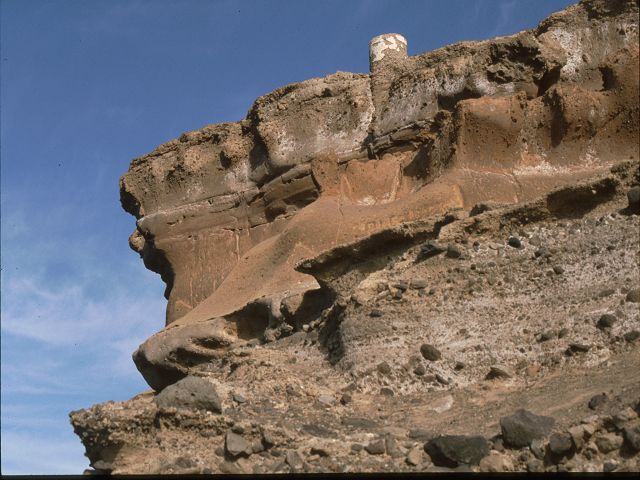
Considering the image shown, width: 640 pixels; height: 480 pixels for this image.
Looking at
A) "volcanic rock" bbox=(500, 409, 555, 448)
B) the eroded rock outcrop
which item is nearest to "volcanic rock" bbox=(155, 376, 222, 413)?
"volcanic rock" bbox=(500, 409, 555, 448)

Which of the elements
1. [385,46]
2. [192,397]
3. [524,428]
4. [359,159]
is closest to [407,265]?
[192,397]

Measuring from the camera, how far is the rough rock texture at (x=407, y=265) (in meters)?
8.64

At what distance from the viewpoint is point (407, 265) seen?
38.7 ft

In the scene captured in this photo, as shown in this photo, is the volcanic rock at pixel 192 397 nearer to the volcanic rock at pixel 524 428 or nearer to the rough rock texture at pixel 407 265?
the rough rock texture at pixel 407 265

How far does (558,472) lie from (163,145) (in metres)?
13.6

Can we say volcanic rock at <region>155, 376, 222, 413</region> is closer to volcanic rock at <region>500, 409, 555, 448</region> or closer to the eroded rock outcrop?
volcanic rock at <region>500, 409, 555, 448</region>

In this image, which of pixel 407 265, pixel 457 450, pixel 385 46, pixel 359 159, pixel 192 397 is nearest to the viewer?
pixel 457 450

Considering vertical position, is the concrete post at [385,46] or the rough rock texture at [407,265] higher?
the concrete post at [385,46]

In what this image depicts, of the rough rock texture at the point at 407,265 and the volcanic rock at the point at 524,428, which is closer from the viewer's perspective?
the volcanic rock at the point at 524,428

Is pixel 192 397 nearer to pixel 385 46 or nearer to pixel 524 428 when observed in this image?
pixel 524 428

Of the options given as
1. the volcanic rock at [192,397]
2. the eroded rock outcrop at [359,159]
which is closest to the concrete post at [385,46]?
the eroded rock outcrop at [359,159]

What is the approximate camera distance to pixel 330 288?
1288 cm

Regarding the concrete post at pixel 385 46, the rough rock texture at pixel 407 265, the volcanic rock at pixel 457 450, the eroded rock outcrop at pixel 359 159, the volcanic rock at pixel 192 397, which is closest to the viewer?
the volcanic rock at pixel 457 450

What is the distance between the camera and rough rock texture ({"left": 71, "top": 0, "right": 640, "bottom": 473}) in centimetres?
864
